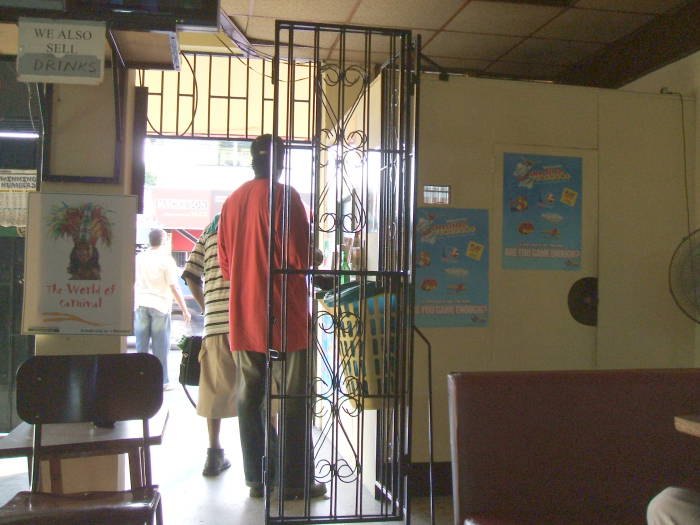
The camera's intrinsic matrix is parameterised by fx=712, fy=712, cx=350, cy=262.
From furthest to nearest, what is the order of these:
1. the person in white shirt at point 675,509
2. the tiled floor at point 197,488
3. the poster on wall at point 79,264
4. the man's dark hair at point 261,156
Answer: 1. the man's dark hair at point 261,156
2. the tiled floor at point 197,488
3. the poster on wall at point 79,264
4. the person in white shirt at point 675,509

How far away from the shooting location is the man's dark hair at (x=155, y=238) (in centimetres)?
650

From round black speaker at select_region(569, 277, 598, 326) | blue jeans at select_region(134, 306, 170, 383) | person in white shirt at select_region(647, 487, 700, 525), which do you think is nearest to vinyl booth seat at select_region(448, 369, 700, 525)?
person in white shirt at select_region(647, 487, 700, 525)

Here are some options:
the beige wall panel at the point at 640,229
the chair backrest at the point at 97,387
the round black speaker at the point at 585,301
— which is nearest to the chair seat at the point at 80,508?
the chair backrest at the point at 97,387

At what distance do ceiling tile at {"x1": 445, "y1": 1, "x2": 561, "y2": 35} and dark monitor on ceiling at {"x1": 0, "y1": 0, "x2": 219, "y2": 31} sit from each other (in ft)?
5.60

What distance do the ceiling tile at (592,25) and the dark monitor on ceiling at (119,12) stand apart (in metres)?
2.13

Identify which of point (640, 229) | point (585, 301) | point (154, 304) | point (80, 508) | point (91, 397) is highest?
point (640, 229)

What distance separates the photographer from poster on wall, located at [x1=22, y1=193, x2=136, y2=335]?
9.91ft

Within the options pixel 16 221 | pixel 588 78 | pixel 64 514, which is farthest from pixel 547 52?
pixel 64 514

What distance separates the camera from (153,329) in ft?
21.0

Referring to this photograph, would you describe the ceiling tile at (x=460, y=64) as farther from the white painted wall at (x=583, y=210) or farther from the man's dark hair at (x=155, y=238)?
the man's dark hair at (x=155, y=238)

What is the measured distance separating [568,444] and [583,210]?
178 cm

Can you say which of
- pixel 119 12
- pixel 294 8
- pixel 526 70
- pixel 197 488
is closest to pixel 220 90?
pixel 294 8

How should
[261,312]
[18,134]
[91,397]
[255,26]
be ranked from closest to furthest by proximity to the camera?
[91,397], [261,312], [255,26], [18,134]

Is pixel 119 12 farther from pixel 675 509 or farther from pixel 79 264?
pixel 675 509
